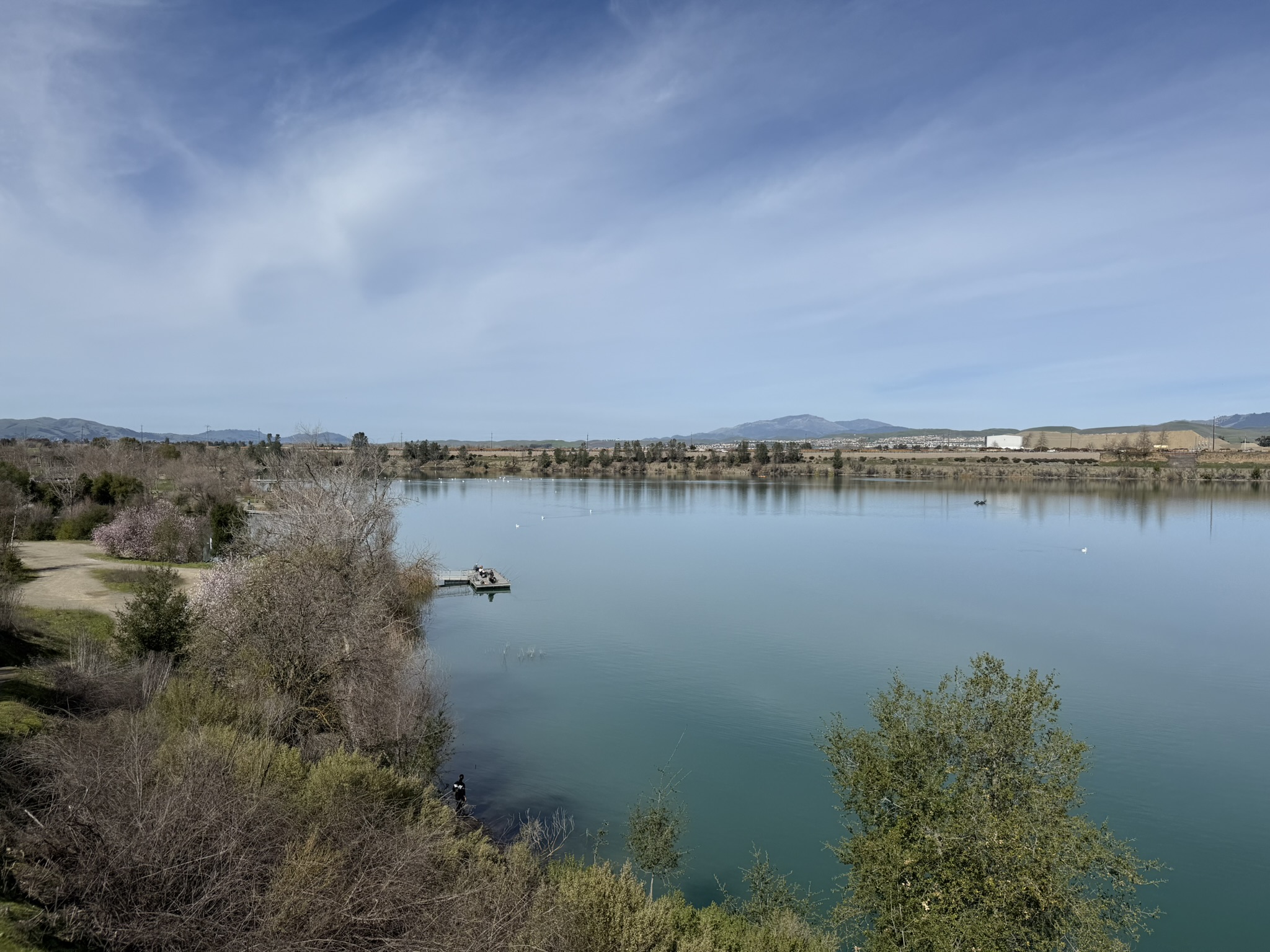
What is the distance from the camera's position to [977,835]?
11188 mm

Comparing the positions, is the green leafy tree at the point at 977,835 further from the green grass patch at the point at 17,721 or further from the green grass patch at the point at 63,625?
the green grass patch at the point at 63,625

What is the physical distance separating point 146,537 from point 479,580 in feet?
60.0

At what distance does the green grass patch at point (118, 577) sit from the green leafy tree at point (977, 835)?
30451 millimetres

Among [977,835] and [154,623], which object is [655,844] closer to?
[977,835]

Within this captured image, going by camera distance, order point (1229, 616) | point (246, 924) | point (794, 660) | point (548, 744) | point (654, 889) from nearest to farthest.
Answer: point (246, 924)
point (654, 889)
point (548, 744)
point (794, 660)
point (1229, 616)

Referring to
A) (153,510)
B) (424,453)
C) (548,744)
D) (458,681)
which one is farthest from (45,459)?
(424,453)

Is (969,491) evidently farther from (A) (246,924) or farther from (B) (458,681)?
(A) (246,924)

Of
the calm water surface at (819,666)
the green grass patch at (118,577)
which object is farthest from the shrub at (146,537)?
the calm water surface at (819,666)

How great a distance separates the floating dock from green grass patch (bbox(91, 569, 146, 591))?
56.9 feet

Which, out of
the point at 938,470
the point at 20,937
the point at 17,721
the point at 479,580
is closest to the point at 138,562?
the point at 479,580

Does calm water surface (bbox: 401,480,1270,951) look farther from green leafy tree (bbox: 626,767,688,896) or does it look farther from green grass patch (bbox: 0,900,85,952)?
green grass patch (bbox: 0,900,85,952)

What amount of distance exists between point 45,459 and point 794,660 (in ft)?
252

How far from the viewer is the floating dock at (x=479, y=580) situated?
49.1m

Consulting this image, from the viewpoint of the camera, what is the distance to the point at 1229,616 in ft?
139
